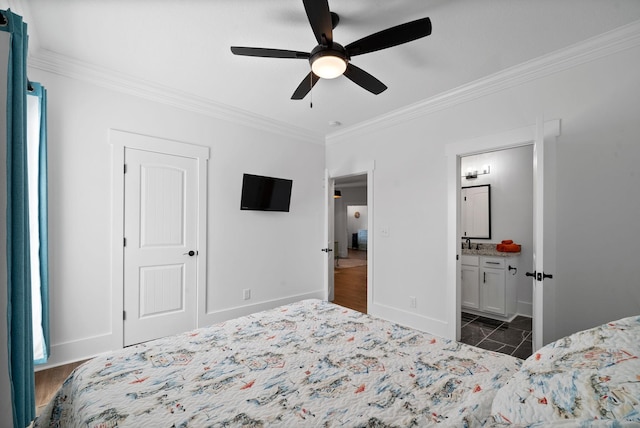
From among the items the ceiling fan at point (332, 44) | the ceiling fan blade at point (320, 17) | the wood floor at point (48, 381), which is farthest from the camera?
the wood floor at point (48, 381)

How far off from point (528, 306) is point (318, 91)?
380cm

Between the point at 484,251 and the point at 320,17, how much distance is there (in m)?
3.61

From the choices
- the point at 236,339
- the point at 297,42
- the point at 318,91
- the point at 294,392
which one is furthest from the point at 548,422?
the point at 318,91

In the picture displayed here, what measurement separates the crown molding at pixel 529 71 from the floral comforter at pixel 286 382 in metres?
2.44

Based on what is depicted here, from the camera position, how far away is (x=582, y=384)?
799mm

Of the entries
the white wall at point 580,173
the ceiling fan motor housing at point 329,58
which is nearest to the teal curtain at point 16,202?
the ceiling fan motor housing at point 329,58

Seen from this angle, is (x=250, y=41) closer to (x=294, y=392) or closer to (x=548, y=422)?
(x=294, y=392)

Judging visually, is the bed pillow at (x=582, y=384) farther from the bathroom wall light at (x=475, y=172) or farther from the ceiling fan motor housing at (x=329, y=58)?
the bathroom wall light at (x=475, y=172)

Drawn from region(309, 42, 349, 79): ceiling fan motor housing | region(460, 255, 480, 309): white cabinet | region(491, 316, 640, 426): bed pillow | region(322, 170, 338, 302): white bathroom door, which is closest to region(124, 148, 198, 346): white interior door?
region(322, 170, 338, 302): white bathroom door

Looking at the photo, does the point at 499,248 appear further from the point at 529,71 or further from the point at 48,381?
the point at 48,381

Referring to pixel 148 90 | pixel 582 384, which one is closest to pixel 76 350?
pixel 148 90

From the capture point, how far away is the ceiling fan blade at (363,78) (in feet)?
6.89

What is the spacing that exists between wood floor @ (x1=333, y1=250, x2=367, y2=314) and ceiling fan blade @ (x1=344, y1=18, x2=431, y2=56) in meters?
3.31

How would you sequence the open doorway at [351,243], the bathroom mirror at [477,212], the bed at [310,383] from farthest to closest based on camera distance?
the open doorway at [351,243] → the bathroom mirror at [477,212] → the bed at [310,383]
